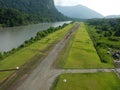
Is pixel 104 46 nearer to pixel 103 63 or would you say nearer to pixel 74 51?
pixel 74 51

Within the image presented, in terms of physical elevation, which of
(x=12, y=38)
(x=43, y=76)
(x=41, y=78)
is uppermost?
(x=41, y=78)

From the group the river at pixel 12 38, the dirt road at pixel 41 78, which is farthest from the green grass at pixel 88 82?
the river at pixel 12 38

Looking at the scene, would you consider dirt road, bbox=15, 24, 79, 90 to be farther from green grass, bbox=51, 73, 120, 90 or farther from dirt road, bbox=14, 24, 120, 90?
green grass, bbox=51, 73, 120, 90

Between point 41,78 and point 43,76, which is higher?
point 41,78

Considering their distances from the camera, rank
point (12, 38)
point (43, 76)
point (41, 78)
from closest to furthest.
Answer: point (41, 78) → point (43, 76) → point (12, 38)

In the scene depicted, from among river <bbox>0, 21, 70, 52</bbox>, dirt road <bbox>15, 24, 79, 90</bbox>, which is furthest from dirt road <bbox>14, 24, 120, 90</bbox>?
river <bbox>0, 21, 70, 52</bbox>

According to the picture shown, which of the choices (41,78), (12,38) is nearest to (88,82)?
(41,78)

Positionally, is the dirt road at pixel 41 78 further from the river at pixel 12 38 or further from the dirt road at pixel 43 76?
the river at pixel 12 38

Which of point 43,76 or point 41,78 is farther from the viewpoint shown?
point 43,76

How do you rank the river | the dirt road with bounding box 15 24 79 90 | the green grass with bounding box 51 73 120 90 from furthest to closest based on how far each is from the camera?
the river, the green grass with bounding box 51 73 120 90, the dirt road with bounding box 15 24 79 90

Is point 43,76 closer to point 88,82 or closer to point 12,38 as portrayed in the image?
point 88,82
